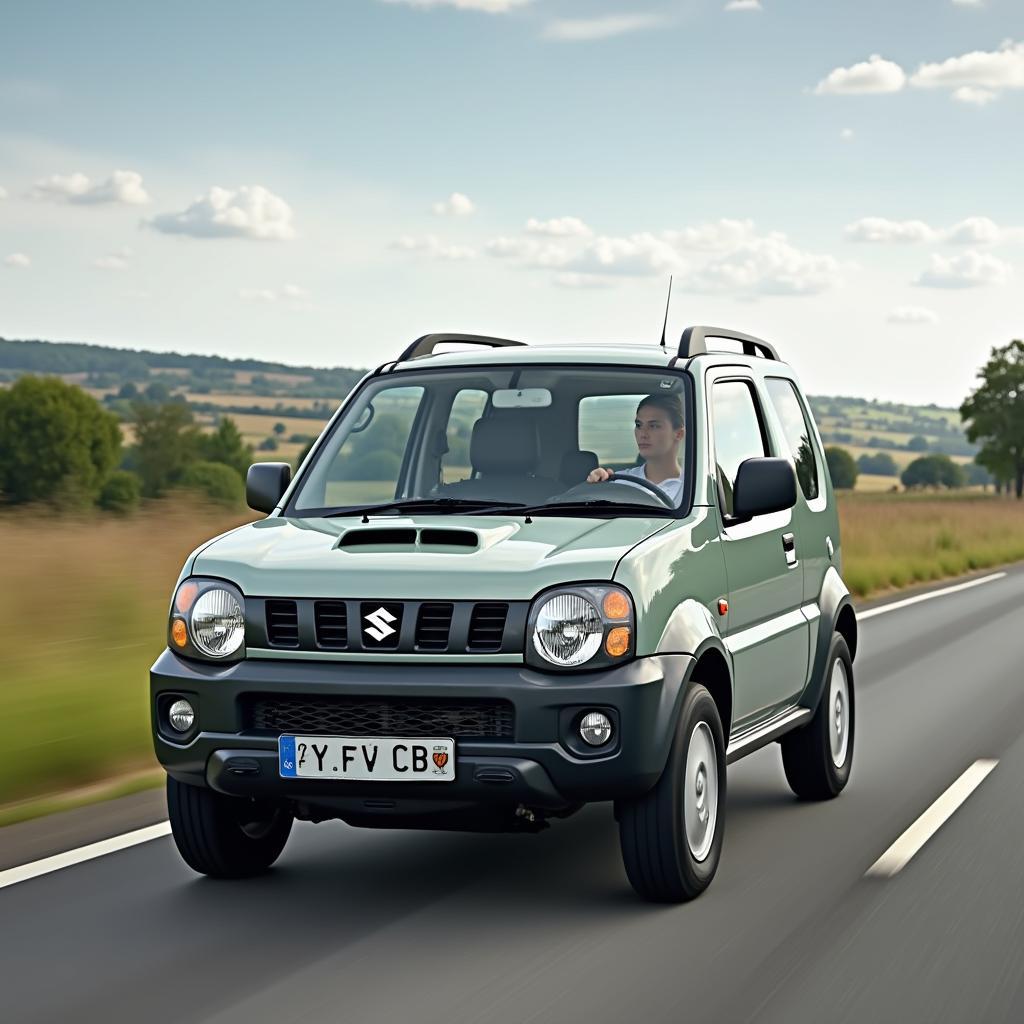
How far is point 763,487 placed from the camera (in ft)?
20.7

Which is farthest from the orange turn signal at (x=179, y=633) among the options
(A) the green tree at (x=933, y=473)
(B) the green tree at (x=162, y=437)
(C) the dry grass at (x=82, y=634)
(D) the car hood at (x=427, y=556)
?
(A) the green tree at (x=933, y=473)

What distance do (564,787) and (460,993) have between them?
808 millimetres

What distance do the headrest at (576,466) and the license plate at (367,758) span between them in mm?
1522

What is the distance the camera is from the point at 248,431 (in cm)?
6066

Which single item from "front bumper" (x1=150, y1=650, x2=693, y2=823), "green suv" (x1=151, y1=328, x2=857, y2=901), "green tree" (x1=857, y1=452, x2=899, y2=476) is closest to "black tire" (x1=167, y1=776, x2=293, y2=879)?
"green suv" (x1=151, y1=328, x2=857, y2=901)

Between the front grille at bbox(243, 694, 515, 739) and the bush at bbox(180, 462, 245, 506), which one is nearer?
the front grille at bbox(243, 694, 515, 739)

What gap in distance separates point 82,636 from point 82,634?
34 millimetres

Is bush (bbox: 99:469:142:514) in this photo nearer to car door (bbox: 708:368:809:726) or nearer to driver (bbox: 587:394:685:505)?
car door (bbox: 708:368:809:726)

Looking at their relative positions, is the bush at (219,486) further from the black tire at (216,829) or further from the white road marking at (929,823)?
the black tire at (216,829)

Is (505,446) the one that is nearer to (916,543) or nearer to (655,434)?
(655,434)

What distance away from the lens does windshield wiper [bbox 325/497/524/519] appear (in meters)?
6.26

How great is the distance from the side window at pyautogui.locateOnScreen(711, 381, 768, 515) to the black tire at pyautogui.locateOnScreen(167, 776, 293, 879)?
2063 mm

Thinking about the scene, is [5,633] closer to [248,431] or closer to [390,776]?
[390,776]

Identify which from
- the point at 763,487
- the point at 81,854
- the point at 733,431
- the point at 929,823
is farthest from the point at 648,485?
the point at 81,854
